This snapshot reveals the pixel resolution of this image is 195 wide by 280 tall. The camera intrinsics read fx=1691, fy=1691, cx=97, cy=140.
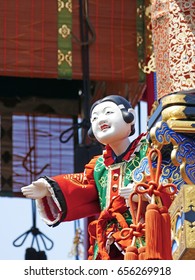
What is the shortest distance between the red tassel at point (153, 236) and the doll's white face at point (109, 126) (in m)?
1.54

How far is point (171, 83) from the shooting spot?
9.43 m

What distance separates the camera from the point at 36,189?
9.16 metres

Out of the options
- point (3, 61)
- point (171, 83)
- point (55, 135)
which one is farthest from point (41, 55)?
point (171, 83)

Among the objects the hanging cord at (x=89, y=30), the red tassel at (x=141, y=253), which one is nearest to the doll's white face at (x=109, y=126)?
the red tassel at (x=141, y=253)

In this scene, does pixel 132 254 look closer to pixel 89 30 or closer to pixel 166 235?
pixel 166 235

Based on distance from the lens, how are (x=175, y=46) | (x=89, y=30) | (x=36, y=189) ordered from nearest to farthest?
(x=36, y=189)
(x=175, y=46)
(x=89, y=30)

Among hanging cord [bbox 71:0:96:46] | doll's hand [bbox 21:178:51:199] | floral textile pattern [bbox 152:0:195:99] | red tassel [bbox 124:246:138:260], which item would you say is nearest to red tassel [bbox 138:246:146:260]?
red tassel [bbox 124:246:138:260]

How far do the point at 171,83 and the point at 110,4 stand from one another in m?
3.62

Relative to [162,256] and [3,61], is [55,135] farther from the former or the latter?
[162,256]

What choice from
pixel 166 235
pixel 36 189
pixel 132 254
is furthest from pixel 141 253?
pixel 36 189

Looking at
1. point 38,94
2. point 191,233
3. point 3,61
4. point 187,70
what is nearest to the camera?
point 191,233

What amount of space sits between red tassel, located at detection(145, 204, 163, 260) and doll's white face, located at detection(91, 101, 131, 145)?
5.06 ft

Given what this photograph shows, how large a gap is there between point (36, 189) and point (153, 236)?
1.62m

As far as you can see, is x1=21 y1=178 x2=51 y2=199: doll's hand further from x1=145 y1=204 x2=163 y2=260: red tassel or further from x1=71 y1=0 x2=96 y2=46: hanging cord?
x1=71 y1=0 x2=96 y2=46: hanging cord
